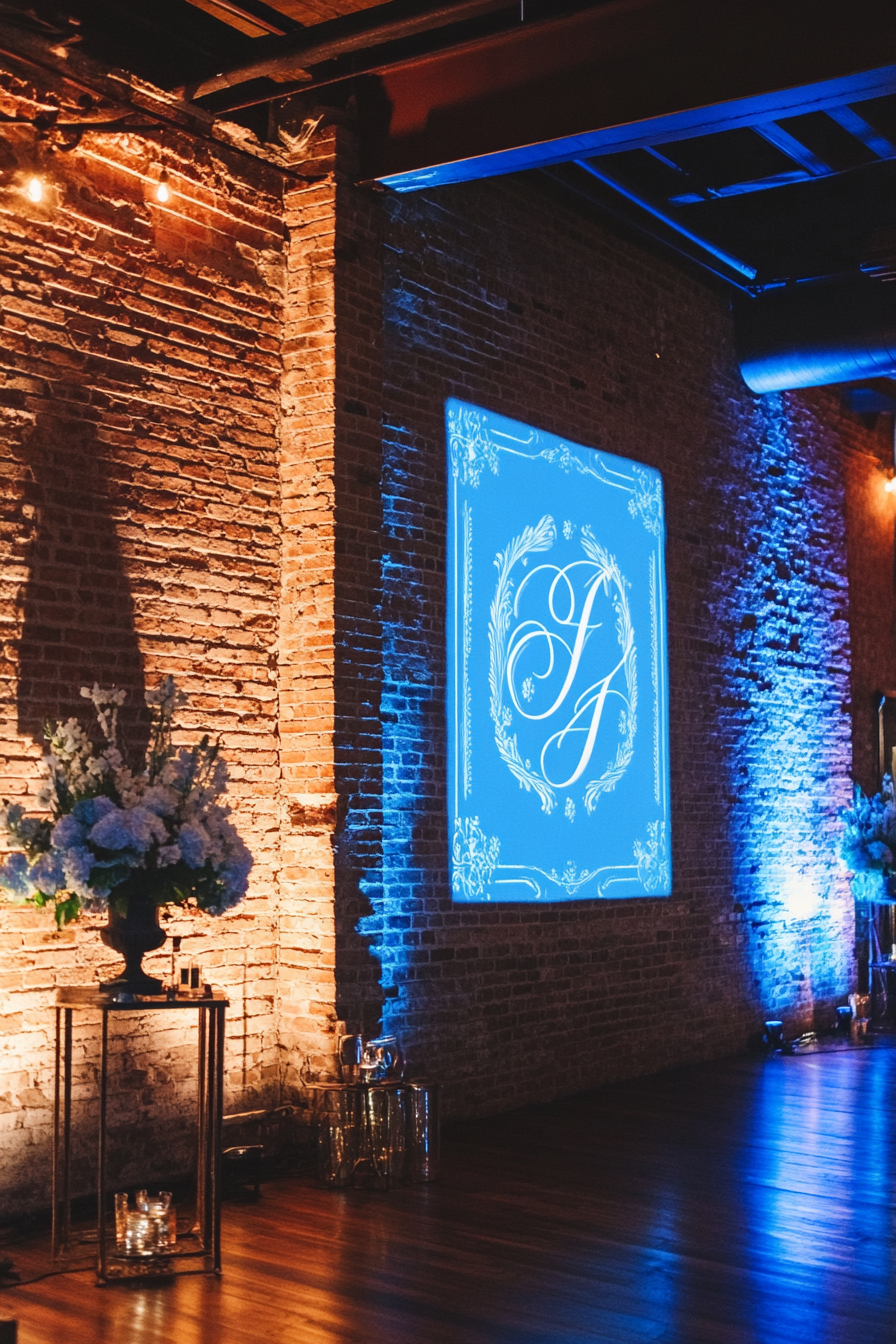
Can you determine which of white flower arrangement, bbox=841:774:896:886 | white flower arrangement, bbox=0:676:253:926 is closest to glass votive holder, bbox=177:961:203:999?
white flower arrangement, bbox=0:676:253:926

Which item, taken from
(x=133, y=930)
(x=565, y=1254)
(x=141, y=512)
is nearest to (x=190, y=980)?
(x=133, y=930)

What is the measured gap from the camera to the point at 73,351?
493cm

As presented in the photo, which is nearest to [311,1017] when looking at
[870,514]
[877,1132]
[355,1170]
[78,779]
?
[355,1170]

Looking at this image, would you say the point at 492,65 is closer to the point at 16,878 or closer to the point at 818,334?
the point at 818,334

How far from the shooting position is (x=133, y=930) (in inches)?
166

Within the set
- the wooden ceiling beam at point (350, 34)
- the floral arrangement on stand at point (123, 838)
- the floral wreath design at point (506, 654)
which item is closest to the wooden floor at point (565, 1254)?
the floral arrangement on stand at point (123, 838)

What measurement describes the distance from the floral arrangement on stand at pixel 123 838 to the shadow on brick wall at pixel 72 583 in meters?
0.43

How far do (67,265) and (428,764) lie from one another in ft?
8.07

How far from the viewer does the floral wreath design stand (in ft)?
21.5

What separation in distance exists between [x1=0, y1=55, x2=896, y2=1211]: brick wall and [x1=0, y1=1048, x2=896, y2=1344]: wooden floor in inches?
26.7

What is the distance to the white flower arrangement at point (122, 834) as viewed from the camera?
13.3 ft

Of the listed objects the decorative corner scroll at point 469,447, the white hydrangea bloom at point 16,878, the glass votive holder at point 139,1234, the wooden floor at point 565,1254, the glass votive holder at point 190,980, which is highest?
the decorative corner scroll at point 469,447

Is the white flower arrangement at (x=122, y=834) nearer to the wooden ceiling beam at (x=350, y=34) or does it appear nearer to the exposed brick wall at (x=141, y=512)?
the exposed brick wall at (x=141, y=512)

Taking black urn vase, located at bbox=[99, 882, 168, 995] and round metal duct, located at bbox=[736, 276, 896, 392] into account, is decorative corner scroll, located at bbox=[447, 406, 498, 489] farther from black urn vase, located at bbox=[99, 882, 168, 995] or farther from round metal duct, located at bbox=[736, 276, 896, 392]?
black urn vase, located at bbox=[99, 882, 168, 995]
